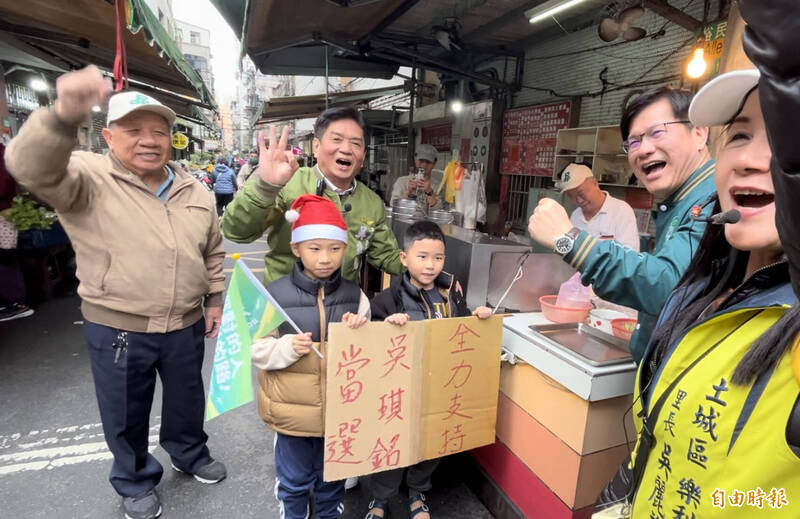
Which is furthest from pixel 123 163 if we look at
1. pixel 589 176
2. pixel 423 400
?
pixel 589 176

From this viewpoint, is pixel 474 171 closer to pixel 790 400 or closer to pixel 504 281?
pixel 504 281

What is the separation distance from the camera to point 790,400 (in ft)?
2.55

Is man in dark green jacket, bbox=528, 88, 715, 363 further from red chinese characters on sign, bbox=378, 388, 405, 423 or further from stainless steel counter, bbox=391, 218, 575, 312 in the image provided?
red chinese characters on sign, bbox=378, 388, 405, 423

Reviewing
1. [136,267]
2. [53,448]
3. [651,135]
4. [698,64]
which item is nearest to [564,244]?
[651,135]

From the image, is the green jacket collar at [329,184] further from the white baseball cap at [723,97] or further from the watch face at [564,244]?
the white baseball cap at [723,97]

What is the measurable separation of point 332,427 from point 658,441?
4.31 ft

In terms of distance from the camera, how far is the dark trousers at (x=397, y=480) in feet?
7.92

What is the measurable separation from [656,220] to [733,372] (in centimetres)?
121

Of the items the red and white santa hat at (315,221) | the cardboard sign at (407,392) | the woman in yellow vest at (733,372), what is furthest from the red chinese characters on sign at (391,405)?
the woman in yellow vest at (733,372)

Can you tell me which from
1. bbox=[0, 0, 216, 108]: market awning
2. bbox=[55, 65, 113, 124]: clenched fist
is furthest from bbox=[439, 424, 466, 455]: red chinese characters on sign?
bbox=[0, 0, 216, 108]: market awning

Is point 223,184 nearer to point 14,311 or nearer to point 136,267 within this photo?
point 14,311

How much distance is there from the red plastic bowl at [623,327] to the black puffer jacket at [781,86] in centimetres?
183

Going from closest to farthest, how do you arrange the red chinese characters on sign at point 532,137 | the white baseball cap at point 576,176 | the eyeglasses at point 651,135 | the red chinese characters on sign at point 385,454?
the eyeglasses at point 651,135 < the red chinese characters on sign at point 385,454 < the white baseball cap at point 576,176 < the red chinese characters on sign at point 532,137

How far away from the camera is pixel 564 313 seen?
7.98 ft
